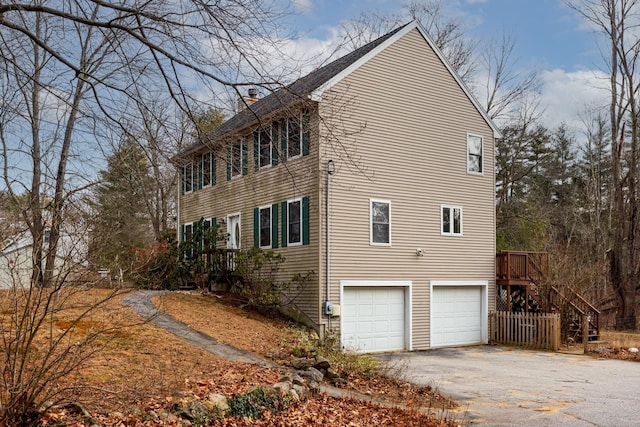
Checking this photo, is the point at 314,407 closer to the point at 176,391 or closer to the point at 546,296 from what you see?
the point at 176,391

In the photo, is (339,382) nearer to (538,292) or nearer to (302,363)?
(302,363)

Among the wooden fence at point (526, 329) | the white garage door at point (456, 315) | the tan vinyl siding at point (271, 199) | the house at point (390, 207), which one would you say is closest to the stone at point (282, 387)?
the tan vinyl siding at point (271, 199)

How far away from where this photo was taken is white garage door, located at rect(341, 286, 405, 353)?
1753 centimetres

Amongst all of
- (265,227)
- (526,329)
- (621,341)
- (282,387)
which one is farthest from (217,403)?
(621,341)

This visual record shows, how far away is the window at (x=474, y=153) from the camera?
20656 mm

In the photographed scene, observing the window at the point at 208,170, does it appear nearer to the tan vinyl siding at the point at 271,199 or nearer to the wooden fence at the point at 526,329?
the tan vinyl siding at the point at 271,199

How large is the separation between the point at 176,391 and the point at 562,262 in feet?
51.2

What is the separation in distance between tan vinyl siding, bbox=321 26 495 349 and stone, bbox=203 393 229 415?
359 inches

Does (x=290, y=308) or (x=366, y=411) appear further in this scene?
(x=290, y=308)

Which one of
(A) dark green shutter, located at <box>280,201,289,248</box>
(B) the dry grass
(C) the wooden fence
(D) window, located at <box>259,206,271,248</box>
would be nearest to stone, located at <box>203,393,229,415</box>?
(A) dark green shutter, located at <box>280,201,289,248</box>

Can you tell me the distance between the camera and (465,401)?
34.8 feet

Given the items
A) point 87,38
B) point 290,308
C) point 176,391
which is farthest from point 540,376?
point 87,38

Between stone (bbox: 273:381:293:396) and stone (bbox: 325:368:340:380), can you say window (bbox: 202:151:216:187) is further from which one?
stone (bbox: 273:381:293:396)

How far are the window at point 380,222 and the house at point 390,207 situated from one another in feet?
0.11
